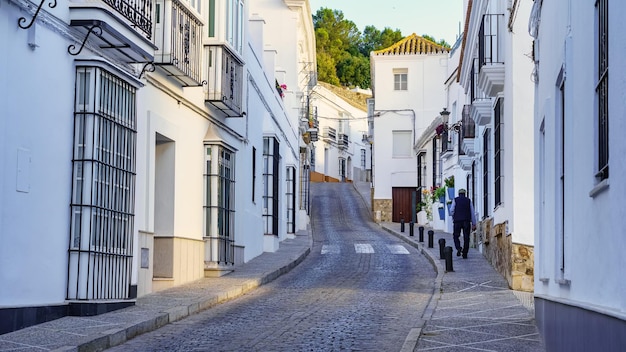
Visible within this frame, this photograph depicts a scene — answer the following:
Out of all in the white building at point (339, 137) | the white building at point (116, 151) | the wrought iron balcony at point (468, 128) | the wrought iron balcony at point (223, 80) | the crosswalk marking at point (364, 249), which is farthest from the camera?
the white building at point (339, 137)

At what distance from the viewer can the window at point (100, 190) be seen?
37.3 ft

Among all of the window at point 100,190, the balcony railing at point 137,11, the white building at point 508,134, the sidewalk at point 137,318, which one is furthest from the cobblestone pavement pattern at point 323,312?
the balcony railing at point 137,11

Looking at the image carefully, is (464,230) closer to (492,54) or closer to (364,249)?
(492,54)

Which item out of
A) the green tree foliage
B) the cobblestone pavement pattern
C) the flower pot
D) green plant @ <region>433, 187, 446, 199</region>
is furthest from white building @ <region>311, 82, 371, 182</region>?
the cobblestone pavement pattern

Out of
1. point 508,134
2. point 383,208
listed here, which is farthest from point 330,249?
point 383,208

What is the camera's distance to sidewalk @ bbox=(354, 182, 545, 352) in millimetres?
10203

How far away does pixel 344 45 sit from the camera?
92.7m

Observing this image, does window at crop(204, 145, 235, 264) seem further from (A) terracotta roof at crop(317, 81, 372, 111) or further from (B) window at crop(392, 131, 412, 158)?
(A) terracotta roof at crop(317, 81, 372, 111)

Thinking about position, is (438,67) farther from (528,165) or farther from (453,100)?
(528,165)

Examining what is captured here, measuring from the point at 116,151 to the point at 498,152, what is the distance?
27.1 feet

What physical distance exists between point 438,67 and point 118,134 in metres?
36.0

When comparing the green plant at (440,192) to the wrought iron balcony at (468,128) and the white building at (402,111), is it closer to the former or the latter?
the white building at (402,111)

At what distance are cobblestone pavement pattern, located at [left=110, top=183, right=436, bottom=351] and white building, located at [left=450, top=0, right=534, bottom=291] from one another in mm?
1591

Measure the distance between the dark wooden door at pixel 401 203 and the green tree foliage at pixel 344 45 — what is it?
124 ft
